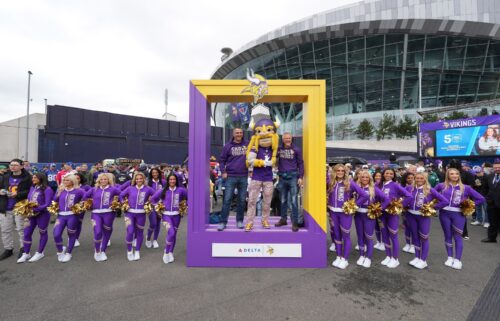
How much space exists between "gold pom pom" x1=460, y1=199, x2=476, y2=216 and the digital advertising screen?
13.8 m

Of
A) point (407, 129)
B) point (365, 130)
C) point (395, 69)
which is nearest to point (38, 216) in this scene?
point (407, 129)

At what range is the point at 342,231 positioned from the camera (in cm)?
452

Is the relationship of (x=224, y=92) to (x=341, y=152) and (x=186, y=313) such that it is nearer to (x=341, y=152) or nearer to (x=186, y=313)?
(x=186, y=313)

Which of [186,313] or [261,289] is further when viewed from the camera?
[261,289]

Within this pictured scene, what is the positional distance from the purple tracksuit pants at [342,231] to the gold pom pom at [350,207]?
14 centimetres

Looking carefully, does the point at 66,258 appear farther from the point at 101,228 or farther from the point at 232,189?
the point at 232,189

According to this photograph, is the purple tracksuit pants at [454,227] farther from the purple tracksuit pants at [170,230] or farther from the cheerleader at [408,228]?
the purple tracksuit pants at [170,230]

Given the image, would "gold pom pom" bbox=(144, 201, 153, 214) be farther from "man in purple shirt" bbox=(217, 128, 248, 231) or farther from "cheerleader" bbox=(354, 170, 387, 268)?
"cheerleader" bbox=(354, 170, 387, 268)

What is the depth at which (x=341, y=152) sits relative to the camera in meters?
30.7

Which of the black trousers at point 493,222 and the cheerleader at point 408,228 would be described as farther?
the black trousers at point 493,222

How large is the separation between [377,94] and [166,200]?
37410 millimetres

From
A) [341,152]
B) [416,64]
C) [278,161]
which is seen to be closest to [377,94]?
[416,64]

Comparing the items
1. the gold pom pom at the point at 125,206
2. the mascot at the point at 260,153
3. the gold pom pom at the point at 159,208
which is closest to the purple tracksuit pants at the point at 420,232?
the mascot at the point at 260,153

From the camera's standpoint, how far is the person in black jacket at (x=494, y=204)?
5.91 meters
